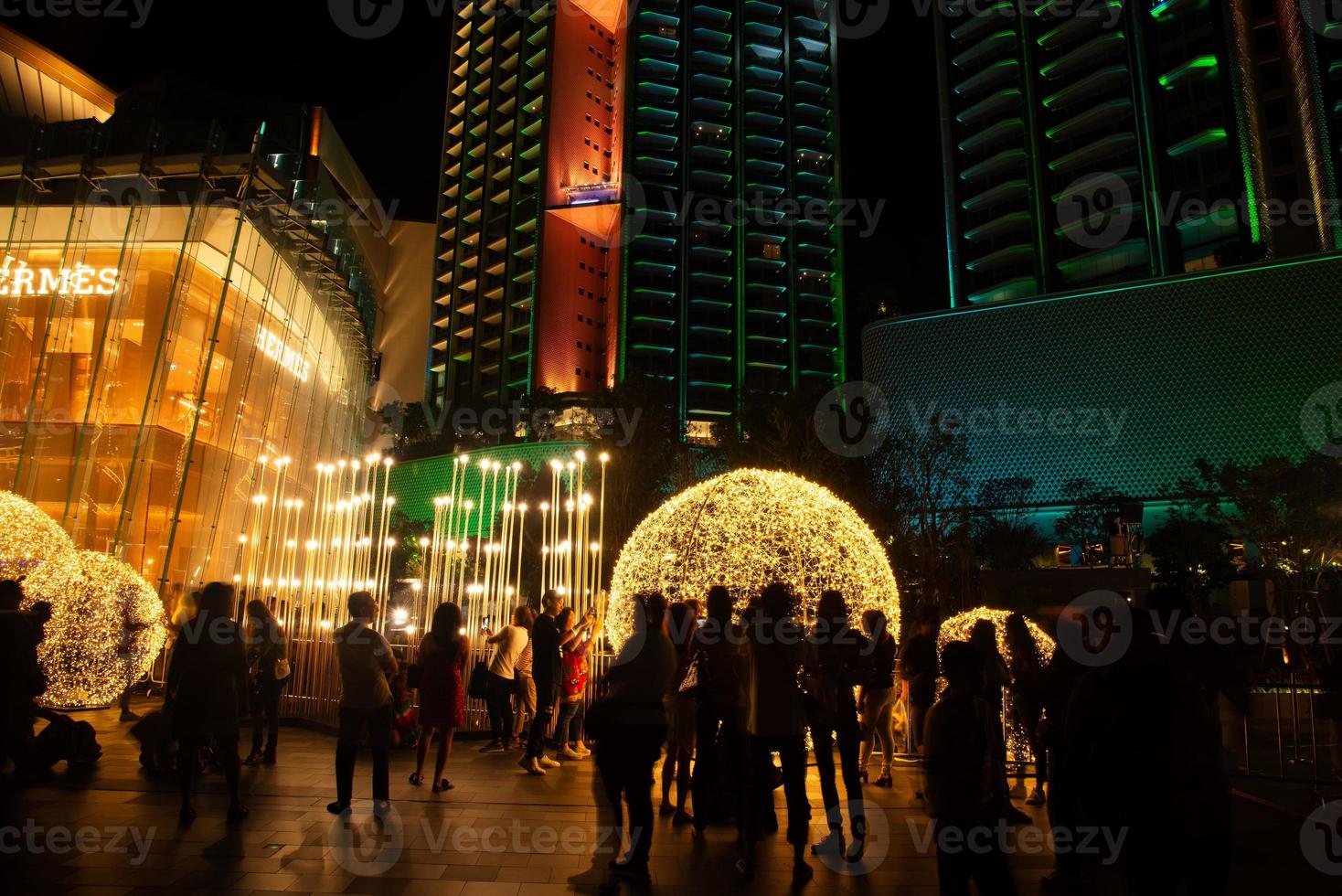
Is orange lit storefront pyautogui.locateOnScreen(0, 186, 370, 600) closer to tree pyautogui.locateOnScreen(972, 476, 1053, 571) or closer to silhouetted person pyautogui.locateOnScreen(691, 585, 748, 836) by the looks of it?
silhouetted person pyautogui.locateOnScreen(691, 585, 748, 836)

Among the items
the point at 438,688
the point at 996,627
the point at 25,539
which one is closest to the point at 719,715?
the point at 438,688

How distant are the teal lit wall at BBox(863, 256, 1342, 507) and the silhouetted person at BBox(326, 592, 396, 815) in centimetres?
4621

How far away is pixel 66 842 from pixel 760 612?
14.2 ft

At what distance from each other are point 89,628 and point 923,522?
23.4 m

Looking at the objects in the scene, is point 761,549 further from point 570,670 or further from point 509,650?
point 509,650

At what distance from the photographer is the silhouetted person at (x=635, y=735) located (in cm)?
426

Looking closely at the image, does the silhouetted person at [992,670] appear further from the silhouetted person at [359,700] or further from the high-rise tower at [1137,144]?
the high-rise tower at [1137,144]

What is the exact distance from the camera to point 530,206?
65.6 meters

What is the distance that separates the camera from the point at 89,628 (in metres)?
8.77

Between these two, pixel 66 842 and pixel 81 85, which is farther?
A: pixel 81 85

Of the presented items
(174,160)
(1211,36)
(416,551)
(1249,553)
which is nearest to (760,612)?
(174,160)

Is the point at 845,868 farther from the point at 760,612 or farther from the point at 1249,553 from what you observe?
the point at 1249,553

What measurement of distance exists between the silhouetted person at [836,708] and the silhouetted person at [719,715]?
488 mm

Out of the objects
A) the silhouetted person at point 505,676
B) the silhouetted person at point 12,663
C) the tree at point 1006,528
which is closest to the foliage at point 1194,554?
the tree at point 1006,528
